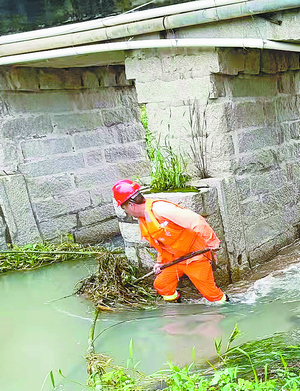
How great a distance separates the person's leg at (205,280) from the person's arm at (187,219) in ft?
0.91

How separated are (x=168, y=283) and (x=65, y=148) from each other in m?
2.72

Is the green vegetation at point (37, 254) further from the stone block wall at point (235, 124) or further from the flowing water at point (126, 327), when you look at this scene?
the stone block wall at point (235, 124)

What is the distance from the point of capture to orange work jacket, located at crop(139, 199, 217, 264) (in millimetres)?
3794

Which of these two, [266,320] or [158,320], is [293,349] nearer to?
[266,320]

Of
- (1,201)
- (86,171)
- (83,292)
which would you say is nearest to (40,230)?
(1,201)

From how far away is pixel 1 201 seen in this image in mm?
5434

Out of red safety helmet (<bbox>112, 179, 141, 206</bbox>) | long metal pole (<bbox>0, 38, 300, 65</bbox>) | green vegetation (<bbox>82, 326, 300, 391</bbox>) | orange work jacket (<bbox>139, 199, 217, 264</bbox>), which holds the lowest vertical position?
green vegetation (<bbox>82, 326, 300, 391</bbox>)

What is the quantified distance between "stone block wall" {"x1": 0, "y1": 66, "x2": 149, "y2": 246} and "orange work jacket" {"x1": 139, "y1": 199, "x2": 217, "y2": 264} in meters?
2.29

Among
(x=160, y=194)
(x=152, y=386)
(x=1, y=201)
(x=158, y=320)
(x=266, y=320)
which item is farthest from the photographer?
(x=1, y=201)

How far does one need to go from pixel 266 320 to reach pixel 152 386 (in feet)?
3.92

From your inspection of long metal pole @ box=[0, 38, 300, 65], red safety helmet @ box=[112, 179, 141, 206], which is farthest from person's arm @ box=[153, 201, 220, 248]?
long metal pole @ box=[0, 38, 300, 65]

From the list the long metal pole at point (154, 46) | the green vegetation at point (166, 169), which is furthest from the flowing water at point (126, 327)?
the long metal pole at point (154, 46)

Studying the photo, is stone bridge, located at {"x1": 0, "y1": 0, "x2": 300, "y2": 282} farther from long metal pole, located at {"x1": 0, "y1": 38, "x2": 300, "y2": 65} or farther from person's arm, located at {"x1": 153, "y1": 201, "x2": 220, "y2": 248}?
person's arm, located at {"x1": 153, "y1": 201, "x2": 220, "y2": 248}

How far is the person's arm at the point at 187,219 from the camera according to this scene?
371cm
